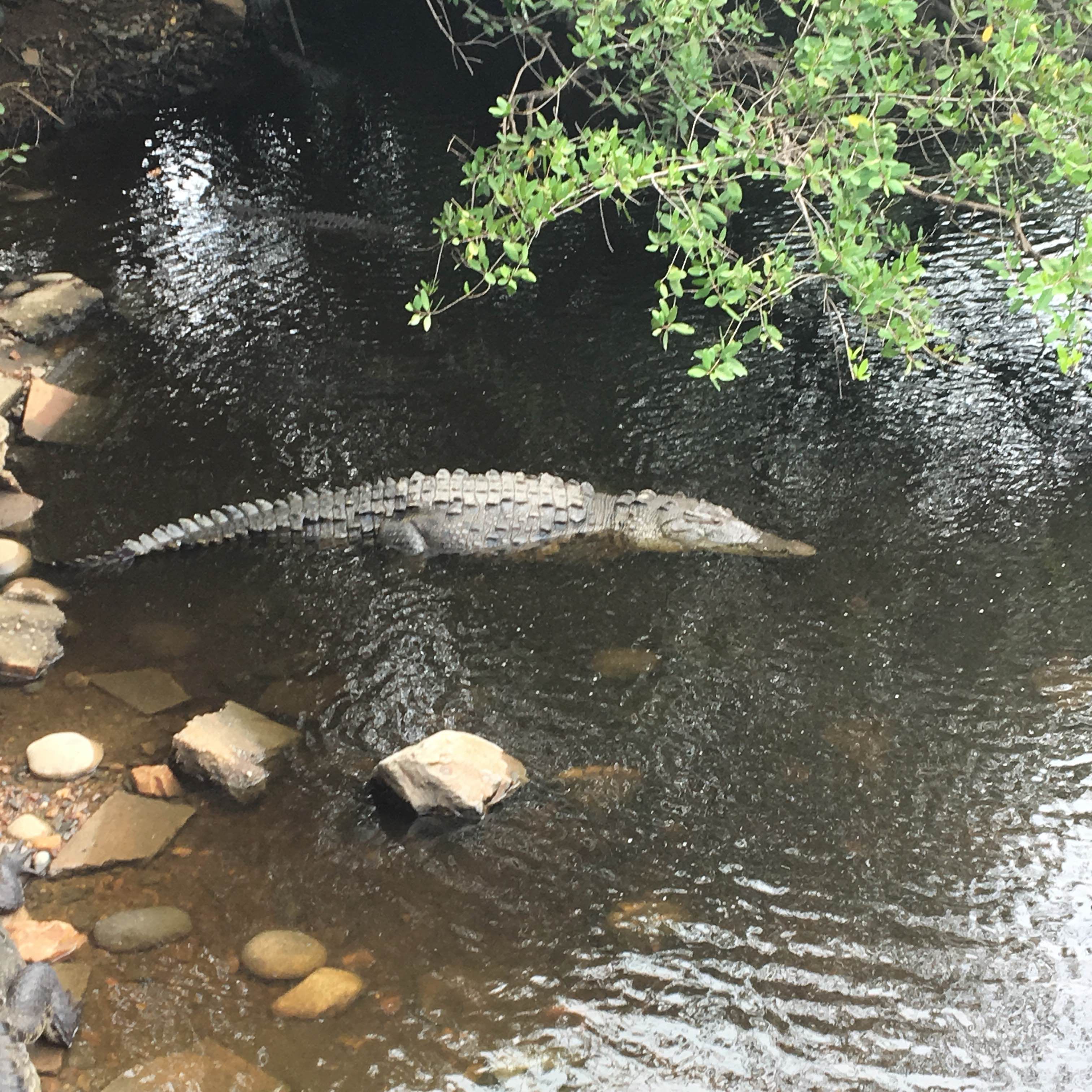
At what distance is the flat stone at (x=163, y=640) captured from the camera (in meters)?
5.14

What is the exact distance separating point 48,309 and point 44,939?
6.50 m

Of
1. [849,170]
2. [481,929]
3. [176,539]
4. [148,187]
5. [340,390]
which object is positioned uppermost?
[849,170]

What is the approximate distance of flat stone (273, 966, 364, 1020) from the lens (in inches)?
135

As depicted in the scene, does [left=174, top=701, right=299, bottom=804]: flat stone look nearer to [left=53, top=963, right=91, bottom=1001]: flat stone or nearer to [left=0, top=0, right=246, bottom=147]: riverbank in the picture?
[left=53, top=963, right=91, bottom=1001]: flat stone

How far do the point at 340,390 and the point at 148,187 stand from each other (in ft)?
18.9

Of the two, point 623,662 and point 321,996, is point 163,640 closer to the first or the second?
point 321,996

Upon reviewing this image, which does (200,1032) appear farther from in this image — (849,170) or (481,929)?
(849,170)

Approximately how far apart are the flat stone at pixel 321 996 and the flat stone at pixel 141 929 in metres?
0.56

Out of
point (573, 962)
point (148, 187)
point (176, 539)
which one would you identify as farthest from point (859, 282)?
point (148, 187)

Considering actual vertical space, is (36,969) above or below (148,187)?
below

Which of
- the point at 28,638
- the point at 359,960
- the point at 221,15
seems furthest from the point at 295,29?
the point at 359,960

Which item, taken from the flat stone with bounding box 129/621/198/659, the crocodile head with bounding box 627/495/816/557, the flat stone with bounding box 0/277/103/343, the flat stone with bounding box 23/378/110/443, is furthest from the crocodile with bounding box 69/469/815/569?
the flat stone with bounding box 0/277/103/343

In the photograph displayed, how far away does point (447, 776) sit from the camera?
162 inches

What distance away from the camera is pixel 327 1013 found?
3.44 m
